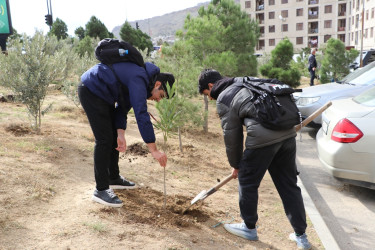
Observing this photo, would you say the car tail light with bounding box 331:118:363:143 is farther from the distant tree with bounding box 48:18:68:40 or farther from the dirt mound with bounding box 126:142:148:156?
the distant tree with bounding box 48:18:68:40

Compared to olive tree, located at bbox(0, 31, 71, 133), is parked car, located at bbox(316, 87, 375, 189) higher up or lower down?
lower down

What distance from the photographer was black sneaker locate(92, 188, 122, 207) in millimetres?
3715

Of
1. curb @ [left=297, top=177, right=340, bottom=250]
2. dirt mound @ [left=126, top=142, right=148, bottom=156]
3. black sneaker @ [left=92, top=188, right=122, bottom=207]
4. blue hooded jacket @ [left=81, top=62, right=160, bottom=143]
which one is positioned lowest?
curb @ [left=297, top=177, right=340, bottom=250]

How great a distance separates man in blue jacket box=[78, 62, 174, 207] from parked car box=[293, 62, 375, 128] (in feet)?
18.1

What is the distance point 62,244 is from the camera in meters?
3.01

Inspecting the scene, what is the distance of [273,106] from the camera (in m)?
3.13

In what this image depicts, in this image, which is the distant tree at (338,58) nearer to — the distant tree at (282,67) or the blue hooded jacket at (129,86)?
the distant tree at (282,67)

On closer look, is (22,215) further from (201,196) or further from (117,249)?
(201,196)

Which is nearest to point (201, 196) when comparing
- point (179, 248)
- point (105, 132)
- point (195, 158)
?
point (179, 248)

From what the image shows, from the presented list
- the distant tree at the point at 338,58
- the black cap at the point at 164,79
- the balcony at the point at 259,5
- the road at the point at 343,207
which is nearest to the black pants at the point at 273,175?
the road at the point at 343,207

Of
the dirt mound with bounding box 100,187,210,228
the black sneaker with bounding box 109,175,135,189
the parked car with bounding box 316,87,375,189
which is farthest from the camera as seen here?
the parked car with bounding box 316,87,375,189

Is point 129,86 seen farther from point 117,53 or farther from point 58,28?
point 58,28

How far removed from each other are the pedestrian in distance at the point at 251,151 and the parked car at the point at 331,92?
17.3 feet

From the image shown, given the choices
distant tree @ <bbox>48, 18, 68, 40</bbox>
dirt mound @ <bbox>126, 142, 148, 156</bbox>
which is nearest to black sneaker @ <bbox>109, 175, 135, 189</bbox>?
dirt mound @ <bbox>126, 142, 148, 156</bbox>
